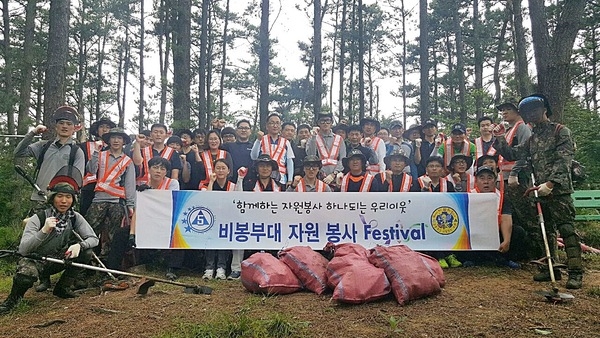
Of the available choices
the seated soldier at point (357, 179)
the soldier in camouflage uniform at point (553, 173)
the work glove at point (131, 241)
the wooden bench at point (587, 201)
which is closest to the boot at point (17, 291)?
the work glove at point (131, 241)

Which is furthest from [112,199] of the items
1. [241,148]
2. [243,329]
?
[243,329]

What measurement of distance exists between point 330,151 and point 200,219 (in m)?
2.75

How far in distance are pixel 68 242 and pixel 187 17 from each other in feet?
30.0

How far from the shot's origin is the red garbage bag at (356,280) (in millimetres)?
4238

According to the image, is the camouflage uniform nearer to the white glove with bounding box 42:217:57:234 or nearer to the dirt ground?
the dirt ground

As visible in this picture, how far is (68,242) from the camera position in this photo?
17.1ft

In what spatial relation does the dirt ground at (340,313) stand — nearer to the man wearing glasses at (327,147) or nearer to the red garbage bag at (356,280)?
the red garbage bag at (356,280)

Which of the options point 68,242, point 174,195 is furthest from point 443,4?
point 68,242

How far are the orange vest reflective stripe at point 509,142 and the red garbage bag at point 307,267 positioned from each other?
3314 mm

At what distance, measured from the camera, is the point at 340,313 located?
4.11 metres

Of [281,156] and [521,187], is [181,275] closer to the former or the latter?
[281,156]

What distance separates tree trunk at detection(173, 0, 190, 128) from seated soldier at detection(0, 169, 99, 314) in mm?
6670

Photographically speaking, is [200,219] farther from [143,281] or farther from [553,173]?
[553,173]

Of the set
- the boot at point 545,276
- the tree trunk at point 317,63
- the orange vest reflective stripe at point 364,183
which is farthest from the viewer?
the tree trunk at point 317,63
